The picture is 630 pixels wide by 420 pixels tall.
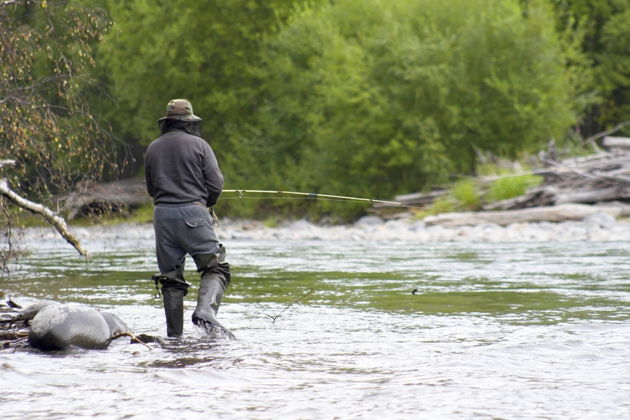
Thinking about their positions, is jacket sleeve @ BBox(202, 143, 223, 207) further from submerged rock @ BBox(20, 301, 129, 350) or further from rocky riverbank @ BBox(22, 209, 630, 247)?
rocky riverbank @ BBox(22, 209, 630, 247)

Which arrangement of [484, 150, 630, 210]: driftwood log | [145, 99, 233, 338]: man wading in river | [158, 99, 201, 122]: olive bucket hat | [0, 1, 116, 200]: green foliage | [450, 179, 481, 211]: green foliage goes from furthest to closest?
[450, 179, 481, 211]: green foliage → [484, 150, 630, 210]: driftwood log → [0, 1, 116, 200]: green foliage → [158, 99, 201, 122]: olive bucket hat → [145, 99, 233, 338]: man wading in river

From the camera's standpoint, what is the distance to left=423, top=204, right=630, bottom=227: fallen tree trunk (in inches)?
971

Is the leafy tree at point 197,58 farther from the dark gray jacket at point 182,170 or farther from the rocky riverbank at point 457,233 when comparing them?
the dark gray jacket at point 182,170

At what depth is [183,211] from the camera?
27.1 feet

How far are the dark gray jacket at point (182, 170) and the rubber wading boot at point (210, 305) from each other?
0.58 m

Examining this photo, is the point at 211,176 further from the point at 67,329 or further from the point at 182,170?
the point at 67,329

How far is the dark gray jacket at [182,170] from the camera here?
8.26 metres

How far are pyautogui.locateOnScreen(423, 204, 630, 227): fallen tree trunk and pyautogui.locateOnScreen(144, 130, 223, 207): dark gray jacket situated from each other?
17.4 m

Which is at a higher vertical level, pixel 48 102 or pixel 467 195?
pixel 48 102

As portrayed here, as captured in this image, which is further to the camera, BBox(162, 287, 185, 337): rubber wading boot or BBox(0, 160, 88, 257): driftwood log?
BBox(0, 160, 88, 257): driftwood log

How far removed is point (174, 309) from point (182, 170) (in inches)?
40.8

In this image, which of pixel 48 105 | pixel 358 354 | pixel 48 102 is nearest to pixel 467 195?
pixel 48 102

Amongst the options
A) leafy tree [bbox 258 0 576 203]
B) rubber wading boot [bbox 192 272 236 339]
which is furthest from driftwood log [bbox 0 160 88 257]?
leafy tree [bbox 258 0 576 203]

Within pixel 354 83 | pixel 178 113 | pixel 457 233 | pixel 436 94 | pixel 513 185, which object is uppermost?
pixel 354 83
